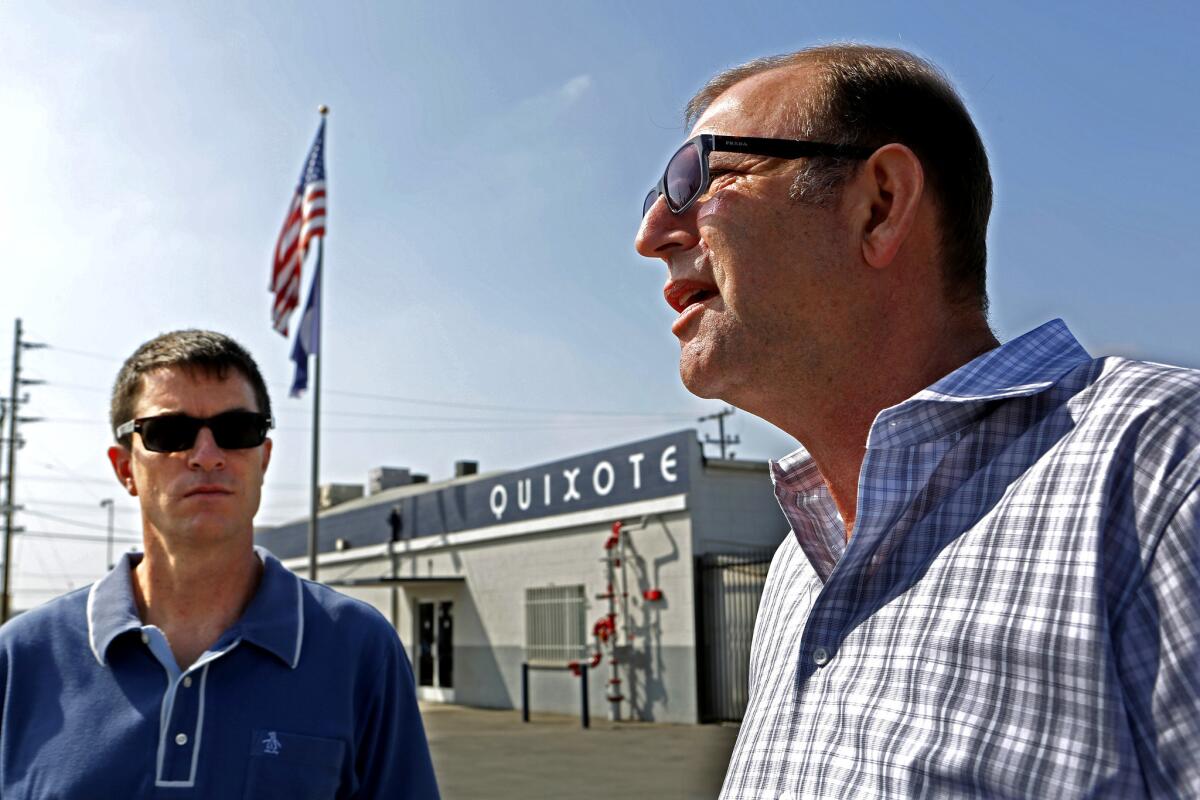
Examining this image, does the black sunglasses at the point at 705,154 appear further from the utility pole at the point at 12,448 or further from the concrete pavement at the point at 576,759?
the utility pole at the point at 12,448

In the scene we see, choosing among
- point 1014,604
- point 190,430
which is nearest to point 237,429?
point 190,430

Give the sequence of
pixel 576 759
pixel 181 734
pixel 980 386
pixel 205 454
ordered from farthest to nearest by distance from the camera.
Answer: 1. pixel 576 759
2. pixel 205 454
3. pixel 181 734
4. pixel 980 386

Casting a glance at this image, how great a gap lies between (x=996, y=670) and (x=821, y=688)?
310mm

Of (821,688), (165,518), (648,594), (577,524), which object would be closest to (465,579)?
(577,524)

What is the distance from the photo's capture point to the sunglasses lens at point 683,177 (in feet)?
6.72

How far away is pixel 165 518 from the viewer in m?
3.05

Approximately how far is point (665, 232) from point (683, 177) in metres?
0.11

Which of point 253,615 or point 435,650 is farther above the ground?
point 253,615

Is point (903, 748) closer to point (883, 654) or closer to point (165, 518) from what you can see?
point (883, 654)

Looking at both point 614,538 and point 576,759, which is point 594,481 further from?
point 576,759

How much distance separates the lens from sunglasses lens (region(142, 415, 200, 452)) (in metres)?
3.15

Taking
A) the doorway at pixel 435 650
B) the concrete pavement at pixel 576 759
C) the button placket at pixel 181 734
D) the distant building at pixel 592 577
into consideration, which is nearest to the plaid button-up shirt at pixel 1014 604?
the button placket at pixel 181 734

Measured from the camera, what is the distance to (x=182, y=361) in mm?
3273

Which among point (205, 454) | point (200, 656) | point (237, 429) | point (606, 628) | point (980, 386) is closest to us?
point (980, 386)
